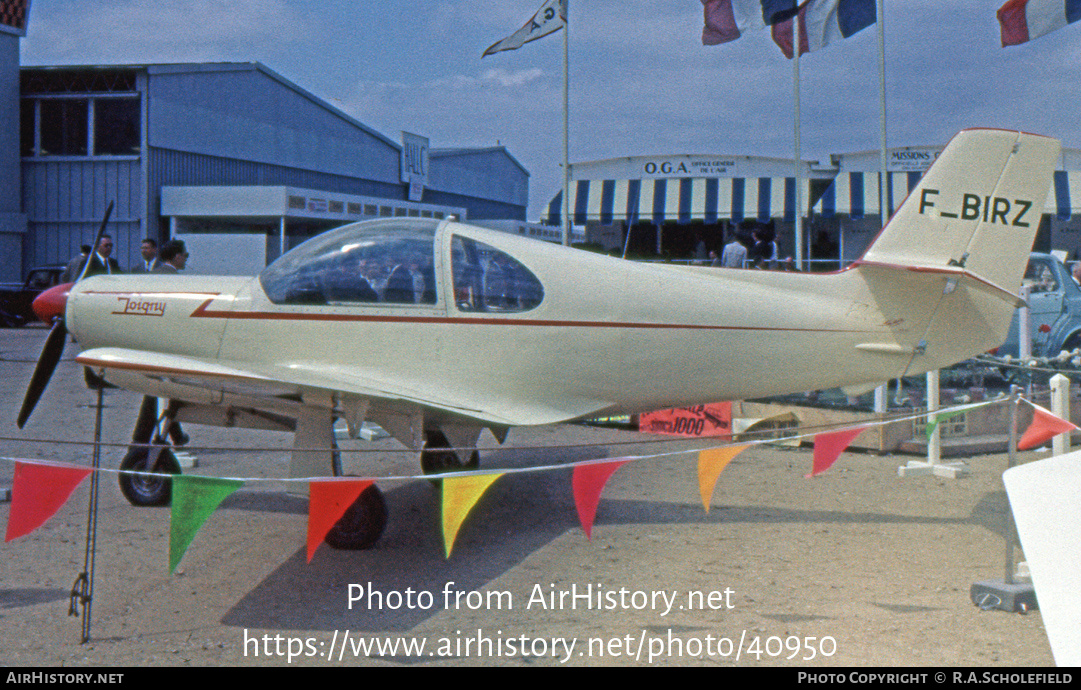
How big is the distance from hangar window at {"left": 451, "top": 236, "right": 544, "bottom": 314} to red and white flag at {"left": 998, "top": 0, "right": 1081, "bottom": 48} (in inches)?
332

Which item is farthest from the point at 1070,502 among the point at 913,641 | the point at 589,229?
the point at 589,229

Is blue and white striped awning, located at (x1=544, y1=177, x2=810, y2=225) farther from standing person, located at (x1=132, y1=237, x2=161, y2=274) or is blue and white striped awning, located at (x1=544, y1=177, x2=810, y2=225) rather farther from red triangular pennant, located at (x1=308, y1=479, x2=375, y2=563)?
red triangular pennant, located at (x1=308, y1=479, x2=375, y2=563)

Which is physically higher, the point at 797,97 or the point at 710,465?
the point at 797,97

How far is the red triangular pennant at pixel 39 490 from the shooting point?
3.65 meters

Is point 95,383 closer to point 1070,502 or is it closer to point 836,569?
point 836,569

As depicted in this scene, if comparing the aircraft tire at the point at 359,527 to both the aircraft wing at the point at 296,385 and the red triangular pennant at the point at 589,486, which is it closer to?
the aircraft wing at the point at 296,385

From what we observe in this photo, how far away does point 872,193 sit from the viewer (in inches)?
733

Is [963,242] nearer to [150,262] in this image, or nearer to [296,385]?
[296,385]

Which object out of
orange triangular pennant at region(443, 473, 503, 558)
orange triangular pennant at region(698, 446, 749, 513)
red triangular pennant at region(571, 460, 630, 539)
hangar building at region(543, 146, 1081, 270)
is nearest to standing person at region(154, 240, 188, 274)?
orange triangular pennant at region(443, 473, 503, 558)

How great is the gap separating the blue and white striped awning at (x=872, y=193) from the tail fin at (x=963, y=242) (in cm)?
1276

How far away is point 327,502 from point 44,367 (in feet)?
9.51

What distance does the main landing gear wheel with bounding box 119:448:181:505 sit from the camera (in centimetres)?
603

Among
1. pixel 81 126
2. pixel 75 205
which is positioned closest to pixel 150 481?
pixel 75 205

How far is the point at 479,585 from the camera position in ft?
15.3
